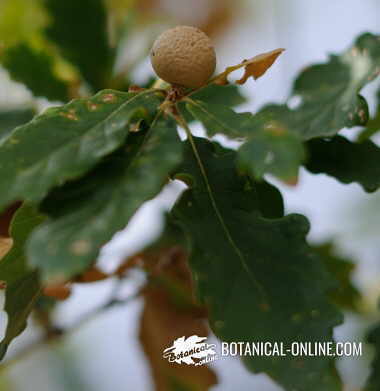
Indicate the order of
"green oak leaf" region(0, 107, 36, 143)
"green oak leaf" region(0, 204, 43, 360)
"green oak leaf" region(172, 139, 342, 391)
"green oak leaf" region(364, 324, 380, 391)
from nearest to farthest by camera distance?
"green oak leaf" region(172, 139, 342, 391), "green oak leaf" region(0, 204, 43, 360), "green oak leaf" region(364, 324, 380, 391), "green oak leaf" region(0, 107, 36, 143)

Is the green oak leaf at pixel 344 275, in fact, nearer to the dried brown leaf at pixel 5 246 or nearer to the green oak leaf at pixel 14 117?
the green oak leaf at pixel 14 117

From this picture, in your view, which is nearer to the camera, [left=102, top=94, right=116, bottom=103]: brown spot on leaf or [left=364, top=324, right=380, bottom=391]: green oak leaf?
[left=102, top=94, right=116, bottom=103]: brown spot on leaf

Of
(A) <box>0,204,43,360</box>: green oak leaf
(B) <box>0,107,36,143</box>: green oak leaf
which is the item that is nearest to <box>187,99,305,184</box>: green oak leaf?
(A) <box>0,204,43,360</box>: green oak leaf

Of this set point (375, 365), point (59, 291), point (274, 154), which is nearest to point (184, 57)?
point (274, 154)

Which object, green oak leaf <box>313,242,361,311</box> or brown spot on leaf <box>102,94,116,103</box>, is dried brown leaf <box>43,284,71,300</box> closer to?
brown spot on leaf <box>102,94,116,103</box>

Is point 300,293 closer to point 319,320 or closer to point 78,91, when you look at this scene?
point 319,320

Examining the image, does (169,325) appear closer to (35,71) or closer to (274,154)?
(35,71)

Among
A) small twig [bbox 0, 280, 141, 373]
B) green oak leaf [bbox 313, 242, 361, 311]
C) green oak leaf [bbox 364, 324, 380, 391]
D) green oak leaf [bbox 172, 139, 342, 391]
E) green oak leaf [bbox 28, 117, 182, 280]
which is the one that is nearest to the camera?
green oak leaf [bbox 28, 117, 182, 280]
